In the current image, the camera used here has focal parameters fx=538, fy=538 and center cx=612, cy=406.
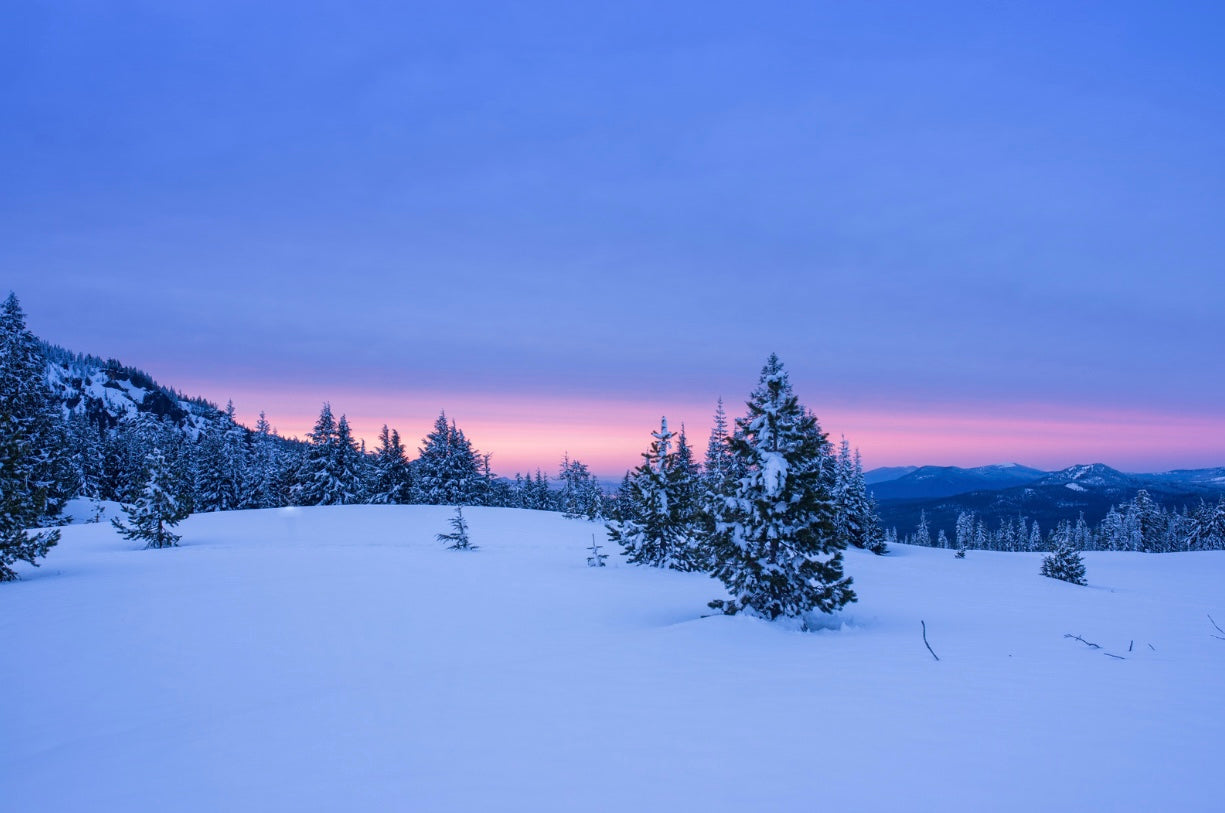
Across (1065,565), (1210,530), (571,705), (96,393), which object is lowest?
(1210,530)

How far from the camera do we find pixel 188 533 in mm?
28953

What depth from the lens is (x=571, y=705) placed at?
22.8ft

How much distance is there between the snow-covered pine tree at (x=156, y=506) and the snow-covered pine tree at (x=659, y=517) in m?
19.5

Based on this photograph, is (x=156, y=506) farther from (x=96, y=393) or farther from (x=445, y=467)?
(x=96, y=393)

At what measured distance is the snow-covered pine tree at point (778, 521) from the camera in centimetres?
1177

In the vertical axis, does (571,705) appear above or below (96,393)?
below

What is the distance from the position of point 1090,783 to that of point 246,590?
1691 centimetres

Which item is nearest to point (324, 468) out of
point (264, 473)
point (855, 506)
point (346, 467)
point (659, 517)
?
point (346, 467)

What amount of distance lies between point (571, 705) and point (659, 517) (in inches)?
640

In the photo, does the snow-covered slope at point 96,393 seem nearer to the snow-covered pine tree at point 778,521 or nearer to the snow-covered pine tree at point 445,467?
the snow-covered pine tree at point 445,467

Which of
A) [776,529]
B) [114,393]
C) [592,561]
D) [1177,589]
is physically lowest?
[1177,589]

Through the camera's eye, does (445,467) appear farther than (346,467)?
Yes

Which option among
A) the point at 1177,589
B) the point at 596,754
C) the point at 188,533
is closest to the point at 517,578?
the point at 596,754

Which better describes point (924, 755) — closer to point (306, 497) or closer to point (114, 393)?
point (306, 497)
